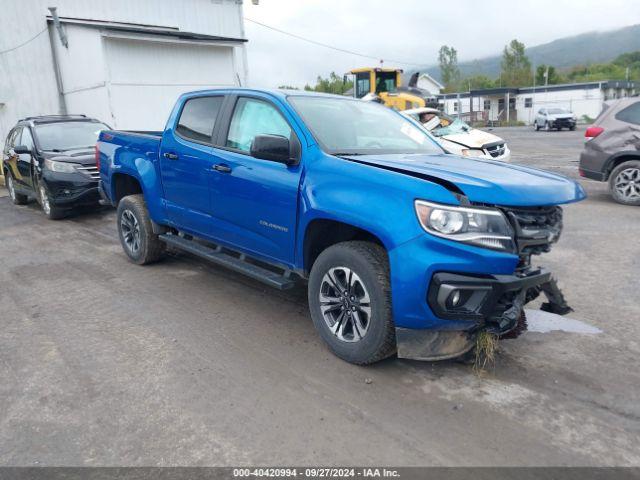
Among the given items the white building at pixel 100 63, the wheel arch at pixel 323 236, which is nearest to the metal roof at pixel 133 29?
the white building at pixel 100 63

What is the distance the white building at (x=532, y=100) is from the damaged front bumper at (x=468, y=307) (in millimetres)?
51108

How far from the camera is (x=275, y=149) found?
3.85 m

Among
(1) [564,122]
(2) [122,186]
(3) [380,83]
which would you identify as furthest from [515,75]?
(2) [122,186]

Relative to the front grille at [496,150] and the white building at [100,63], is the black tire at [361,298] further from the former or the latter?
the white building at [100,63]

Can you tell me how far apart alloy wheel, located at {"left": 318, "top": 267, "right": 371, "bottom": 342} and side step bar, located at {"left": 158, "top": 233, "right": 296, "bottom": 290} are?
1.57 ft

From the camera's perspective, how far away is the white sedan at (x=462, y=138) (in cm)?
1041

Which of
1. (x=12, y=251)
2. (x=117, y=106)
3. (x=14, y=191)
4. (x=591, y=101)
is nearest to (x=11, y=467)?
(x=12, y=251)

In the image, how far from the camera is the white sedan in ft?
34.2

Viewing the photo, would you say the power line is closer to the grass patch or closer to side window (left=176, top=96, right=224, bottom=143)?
side window (left=176, top=96, right=224, bottom=143)

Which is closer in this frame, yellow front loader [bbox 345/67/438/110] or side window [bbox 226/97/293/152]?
side window [bbox 226/97/293/152]

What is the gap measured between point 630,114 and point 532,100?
5202cm

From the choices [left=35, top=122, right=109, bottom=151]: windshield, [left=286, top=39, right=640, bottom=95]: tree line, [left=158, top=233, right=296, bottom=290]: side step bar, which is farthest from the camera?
[left=286, top=39, right=640, bottom=95]: tree line

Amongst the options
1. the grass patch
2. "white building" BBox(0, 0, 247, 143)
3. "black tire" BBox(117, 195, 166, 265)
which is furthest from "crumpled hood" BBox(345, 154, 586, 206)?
"white building" BBox(0, 0, 247, 143)

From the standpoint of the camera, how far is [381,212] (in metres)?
3.33
